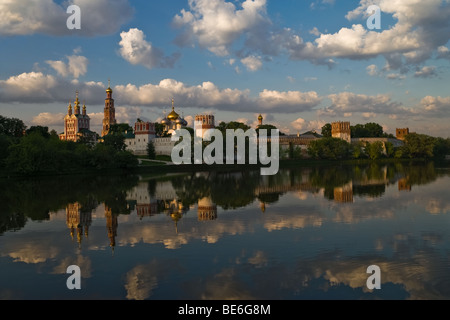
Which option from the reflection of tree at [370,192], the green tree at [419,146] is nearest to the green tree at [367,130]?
the green tree at [419,146]

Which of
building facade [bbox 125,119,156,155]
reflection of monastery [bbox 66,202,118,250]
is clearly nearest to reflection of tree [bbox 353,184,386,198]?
reflection of monastery [bbox 66,202,118,250]

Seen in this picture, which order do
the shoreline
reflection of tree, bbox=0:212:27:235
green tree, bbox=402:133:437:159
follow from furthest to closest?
green tree, bbox=402:133:437:159
the shoreline
reflection of tree, bbox=0:212:27:235

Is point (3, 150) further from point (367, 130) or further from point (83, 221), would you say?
point (367, 130)

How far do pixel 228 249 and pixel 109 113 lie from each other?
9370cm

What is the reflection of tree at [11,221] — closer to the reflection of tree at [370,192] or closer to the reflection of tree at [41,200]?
the reflection of tree at [41,200]

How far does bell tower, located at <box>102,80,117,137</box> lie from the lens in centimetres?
9938

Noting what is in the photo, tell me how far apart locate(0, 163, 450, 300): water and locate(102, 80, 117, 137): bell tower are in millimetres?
80816

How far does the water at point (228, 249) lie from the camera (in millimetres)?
8328

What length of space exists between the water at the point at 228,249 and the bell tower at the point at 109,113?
80.8 metres

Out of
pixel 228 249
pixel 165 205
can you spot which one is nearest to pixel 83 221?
pixel 165 205

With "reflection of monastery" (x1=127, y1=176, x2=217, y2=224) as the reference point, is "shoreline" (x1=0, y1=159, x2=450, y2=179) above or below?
above

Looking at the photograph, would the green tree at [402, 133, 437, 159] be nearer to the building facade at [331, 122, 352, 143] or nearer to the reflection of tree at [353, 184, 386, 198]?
the building facade at [331, 122, 352, 143]

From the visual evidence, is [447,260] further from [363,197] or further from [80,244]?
[363,197]

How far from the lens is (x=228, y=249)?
11.3 metres
